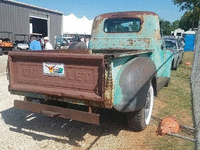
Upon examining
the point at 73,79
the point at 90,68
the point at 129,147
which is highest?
the point at 90,68

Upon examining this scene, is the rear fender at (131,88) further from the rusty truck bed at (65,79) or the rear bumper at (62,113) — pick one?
the rear bumper at (62,113)

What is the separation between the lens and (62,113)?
9.55ft

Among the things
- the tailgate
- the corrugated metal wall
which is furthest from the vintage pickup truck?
the corrugated metal wall

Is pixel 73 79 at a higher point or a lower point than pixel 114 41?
lower

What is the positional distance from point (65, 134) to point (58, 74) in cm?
123

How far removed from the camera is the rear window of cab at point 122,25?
4.77 metres

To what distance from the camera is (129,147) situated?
3094 mm

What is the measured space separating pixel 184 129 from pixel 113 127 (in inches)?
52.1

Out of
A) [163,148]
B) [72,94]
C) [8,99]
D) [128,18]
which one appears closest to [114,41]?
[128,18]

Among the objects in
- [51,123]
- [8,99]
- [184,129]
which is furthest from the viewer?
[8,99]

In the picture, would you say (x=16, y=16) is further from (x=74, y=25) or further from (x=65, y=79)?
(x=65, y=79)

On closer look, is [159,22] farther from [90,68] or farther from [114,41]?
[90,68]

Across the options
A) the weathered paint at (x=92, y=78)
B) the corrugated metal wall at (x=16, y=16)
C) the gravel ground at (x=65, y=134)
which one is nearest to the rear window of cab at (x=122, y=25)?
the weathered paint at (x=92, y=78)

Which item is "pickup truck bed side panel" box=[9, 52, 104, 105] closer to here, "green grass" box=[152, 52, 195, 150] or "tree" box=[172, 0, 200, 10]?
"green grass" box=[152, 52, 195, 150]
